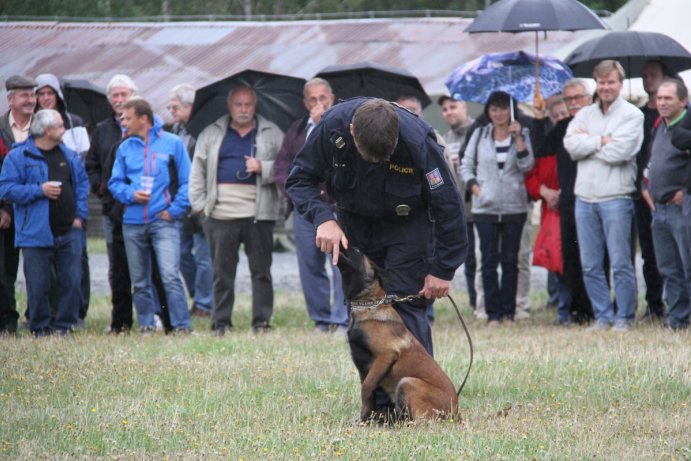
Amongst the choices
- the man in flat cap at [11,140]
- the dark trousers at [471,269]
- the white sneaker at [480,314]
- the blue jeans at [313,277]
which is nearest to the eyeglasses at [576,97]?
the dark trousers at [471,269]

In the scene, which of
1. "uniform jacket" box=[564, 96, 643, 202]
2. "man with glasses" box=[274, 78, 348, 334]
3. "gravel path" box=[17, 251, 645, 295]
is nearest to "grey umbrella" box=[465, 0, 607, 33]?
"uniform jacket" box=[564, 96, 643, 202]

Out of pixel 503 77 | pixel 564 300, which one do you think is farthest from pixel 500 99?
pixel 564 300

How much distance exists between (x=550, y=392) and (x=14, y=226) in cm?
592

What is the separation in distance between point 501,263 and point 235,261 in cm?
276

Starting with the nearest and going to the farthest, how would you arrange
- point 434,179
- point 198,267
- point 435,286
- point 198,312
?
point 434,179 < point 435,286 < point 198,267 < point 198,312

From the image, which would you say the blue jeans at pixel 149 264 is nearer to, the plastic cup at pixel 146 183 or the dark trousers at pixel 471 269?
the plastic cup at pixel 146 183

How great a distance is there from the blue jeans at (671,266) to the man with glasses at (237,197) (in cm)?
374

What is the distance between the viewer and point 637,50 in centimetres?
1123

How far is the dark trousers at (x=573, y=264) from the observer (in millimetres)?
→ 11445

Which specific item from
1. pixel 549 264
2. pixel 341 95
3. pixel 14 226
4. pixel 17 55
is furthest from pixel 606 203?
pixel 17 55

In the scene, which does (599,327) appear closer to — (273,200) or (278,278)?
(273,200)

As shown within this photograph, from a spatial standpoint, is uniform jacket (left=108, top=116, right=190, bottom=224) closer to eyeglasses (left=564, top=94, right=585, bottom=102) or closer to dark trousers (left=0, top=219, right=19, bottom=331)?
dark trousers (left=0, top=219, right=19, bottom=331)

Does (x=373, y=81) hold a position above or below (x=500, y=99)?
above

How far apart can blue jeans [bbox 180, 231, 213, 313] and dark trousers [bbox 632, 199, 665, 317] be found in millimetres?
4854
